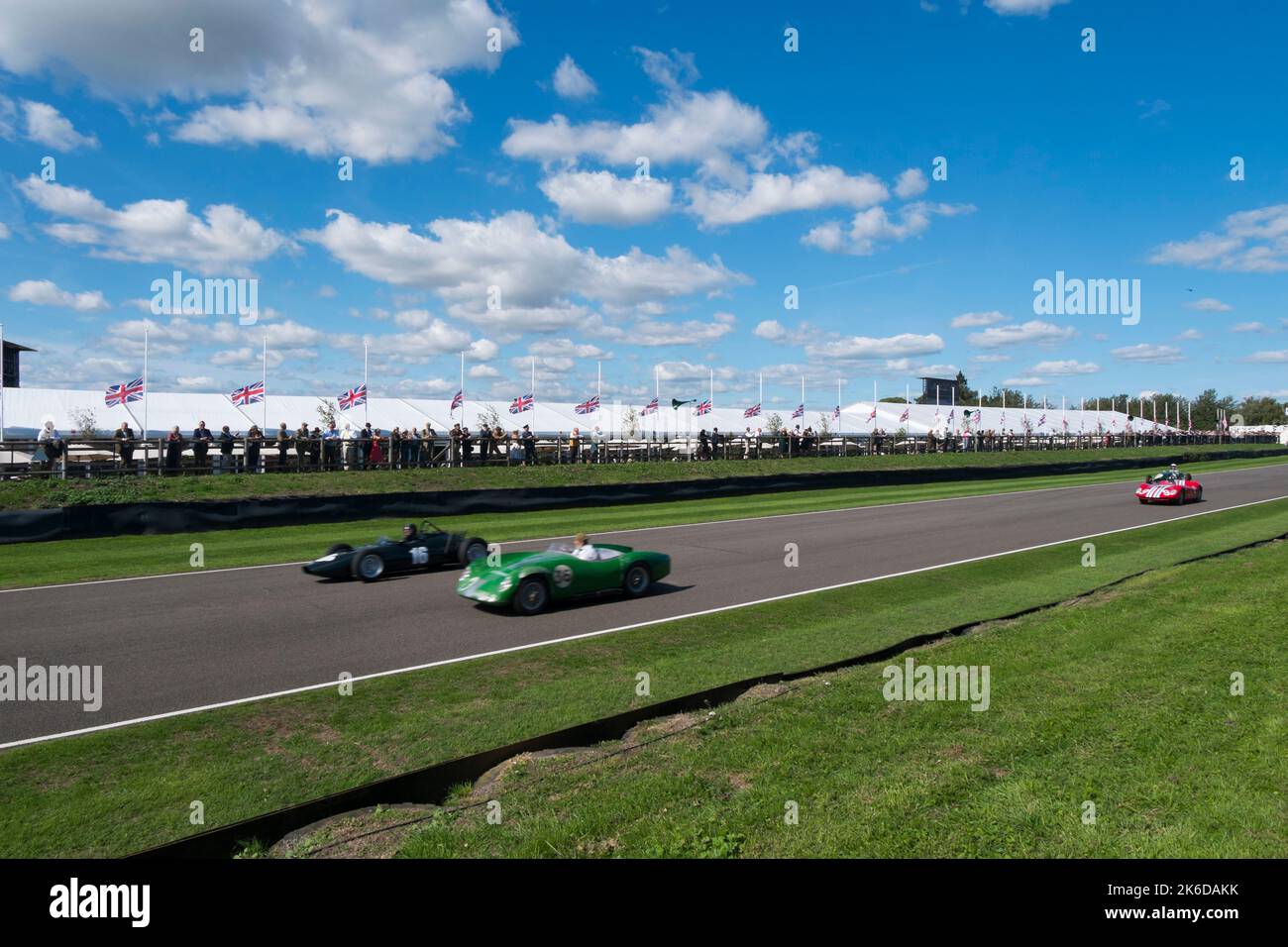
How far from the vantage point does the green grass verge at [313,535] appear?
1555cm

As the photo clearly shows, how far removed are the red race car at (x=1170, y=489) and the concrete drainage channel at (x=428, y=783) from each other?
81.5ft

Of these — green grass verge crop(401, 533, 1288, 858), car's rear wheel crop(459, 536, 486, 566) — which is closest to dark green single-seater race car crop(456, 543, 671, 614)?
car's rear wheel crop(459, 536, 486, 566)

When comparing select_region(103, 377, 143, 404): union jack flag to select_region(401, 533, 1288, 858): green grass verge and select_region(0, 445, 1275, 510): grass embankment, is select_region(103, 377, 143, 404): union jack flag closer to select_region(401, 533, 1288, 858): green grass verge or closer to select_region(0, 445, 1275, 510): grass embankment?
select_region(0, 445, 1275, 510): grass embankment

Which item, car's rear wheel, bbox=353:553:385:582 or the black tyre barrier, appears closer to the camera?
car's rear wheel, bbox=353:553:385:582

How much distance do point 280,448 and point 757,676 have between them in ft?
76.5

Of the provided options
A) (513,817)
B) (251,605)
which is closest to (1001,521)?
(251,605)

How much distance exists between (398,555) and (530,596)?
152 inches

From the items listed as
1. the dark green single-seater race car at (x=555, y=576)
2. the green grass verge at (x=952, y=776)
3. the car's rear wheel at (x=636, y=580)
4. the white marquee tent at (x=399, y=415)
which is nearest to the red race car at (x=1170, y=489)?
the green grass verge at (x=952, y=776)

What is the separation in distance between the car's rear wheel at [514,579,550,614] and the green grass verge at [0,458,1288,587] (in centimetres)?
728

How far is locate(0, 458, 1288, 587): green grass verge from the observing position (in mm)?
15547

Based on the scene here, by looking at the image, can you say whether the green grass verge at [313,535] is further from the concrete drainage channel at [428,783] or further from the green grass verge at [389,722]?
the concrete drainage channel at [428,783]

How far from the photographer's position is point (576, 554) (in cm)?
1259
